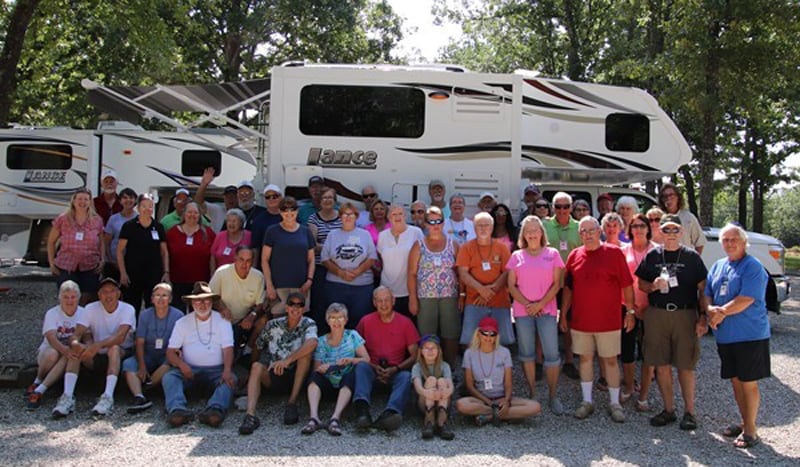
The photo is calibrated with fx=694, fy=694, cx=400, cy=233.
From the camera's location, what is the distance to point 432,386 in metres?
5.39

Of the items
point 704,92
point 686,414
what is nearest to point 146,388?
point 686,414

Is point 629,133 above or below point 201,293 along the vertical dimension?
above

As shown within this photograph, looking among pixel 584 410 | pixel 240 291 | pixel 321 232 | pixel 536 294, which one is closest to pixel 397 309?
pixel 321 232

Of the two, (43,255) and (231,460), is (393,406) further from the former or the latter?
(43,255)

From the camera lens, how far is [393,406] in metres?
5.42

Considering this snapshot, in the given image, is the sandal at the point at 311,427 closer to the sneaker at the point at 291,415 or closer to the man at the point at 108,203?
the sneaker at the point at 291,415

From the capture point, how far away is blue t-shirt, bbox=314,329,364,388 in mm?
5773

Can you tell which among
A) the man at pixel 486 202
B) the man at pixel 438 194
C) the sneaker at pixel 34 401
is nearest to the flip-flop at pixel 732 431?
the man at pixel 486 202

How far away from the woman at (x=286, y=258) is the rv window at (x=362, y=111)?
156 centimetres

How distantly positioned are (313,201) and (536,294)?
8.44 feet

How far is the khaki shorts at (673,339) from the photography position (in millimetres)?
5406

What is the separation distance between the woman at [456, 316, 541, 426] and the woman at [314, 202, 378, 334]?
117cm

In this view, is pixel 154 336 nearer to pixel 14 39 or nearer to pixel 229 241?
pixel 229 241

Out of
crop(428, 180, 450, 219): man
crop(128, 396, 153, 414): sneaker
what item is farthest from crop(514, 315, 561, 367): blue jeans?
crop(128, 396, 153, 414): sneaker
